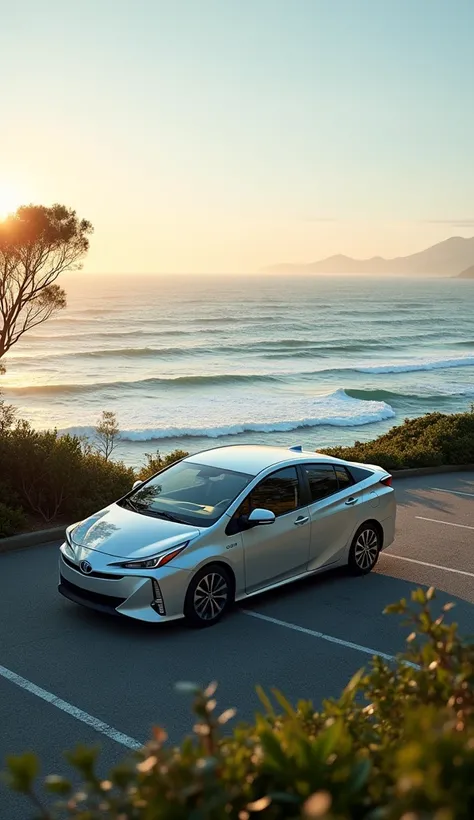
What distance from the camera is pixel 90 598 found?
8.46m

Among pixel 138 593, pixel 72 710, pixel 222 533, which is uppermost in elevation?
pixel 222 533

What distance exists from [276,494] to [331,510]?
2.78ft

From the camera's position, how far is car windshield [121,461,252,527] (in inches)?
359

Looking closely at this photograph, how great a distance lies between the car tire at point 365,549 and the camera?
411 inches

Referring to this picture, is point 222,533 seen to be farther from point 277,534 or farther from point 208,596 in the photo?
point 277,534

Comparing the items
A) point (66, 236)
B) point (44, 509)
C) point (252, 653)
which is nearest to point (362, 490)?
point (252, 653)

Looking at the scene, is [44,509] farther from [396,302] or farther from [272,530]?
[396,302]

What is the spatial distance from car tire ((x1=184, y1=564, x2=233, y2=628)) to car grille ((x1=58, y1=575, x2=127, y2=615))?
2.30 ft

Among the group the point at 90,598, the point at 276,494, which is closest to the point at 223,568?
the point at 276,494

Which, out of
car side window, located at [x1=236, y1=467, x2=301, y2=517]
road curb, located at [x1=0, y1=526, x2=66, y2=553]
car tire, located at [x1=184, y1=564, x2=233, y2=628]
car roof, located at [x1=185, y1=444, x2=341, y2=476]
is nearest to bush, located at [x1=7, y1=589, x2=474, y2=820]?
car tire, located at [x1=184, y1=564, x2=233, y2=628]

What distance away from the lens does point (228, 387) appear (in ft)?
179

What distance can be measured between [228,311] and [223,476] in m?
109

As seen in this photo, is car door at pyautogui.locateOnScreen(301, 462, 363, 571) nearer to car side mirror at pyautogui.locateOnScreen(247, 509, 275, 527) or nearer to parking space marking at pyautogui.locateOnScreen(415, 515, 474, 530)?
car side mirror at pyautogui.locateOnScreen(247, 509, 275, 527)

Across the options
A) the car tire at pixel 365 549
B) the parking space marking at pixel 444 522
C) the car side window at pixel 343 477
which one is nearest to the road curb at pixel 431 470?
the parking space marking at pixel 444 522
